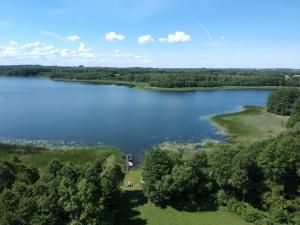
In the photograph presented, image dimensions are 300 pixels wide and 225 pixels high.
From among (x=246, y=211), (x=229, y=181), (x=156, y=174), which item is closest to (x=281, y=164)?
(x=229, y=181)

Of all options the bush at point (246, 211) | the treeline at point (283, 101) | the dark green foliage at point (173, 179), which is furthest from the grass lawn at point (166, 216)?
the treeline at point (283, 101)

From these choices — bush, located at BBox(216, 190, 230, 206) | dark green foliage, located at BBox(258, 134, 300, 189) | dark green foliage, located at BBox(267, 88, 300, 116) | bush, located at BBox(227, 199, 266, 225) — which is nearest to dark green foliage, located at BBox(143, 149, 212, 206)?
bush, located at BBox(216, 190, 230, 206)

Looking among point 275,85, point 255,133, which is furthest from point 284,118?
point 275,85

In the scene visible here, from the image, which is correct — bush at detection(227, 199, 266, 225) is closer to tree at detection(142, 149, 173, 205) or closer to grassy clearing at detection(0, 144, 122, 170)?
tree at detection(142, 149, 173, 205)

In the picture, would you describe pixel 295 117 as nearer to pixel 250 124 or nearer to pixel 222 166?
pixel 250 124

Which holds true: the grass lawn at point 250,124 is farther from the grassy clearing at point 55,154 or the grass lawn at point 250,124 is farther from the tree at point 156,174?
the tree at point 156,174

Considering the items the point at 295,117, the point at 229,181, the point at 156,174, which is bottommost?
the point at 229,181
